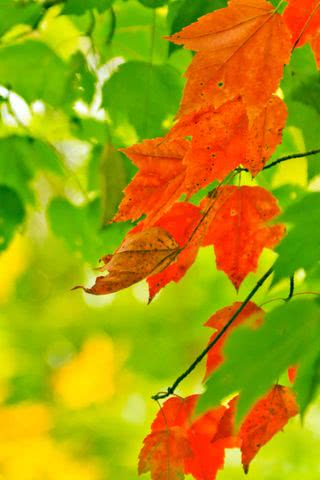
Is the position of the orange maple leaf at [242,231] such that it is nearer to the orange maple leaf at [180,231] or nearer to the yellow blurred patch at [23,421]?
the orange maple leaf at [180,231]

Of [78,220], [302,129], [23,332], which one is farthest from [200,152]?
[23,332]

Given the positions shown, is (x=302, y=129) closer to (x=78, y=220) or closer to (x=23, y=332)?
(x=78, y=220)

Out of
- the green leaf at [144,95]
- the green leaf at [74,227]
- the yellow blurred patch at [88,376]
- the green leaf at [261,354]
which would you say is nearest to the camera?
the green leaf at [261,354]

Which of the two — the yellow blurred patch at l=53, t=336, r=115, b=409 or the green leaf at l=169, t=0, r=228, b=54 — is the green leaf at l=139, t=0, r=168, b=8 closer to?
the green leaf at l=169, t=0, r=228, b=54

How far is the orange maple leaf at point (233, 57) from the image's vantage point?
0.59 metres

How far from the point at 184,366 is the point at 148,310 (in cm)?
26

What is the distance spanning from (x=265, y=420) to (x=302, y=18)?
0.36 metres

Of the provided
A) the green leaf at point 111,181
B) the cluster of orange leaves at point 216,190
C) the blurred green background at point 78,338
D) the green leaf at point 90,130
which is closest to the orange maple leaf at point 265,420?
the cluster of orange leaves at point 216,190

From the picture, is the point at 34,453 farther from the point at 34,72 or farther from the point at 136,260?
the point at 136,260

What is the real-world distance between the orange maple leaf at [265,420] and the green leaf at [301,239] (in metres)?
0.17

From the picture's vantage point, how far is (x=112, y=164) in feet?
3.44

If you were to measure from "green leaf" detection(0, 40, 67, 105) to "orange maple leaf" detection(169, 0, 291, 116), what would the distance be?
1.80ft

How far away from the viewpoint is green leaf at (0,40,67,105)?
3.80 feet

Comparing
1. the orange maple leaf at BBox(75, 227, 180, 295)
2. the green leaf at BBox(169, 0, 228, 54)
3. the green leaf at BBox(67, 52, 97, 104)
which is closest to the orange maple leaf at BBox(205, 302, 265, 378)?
the orange maple leaf at BBox(75, 227, 180, 295)
